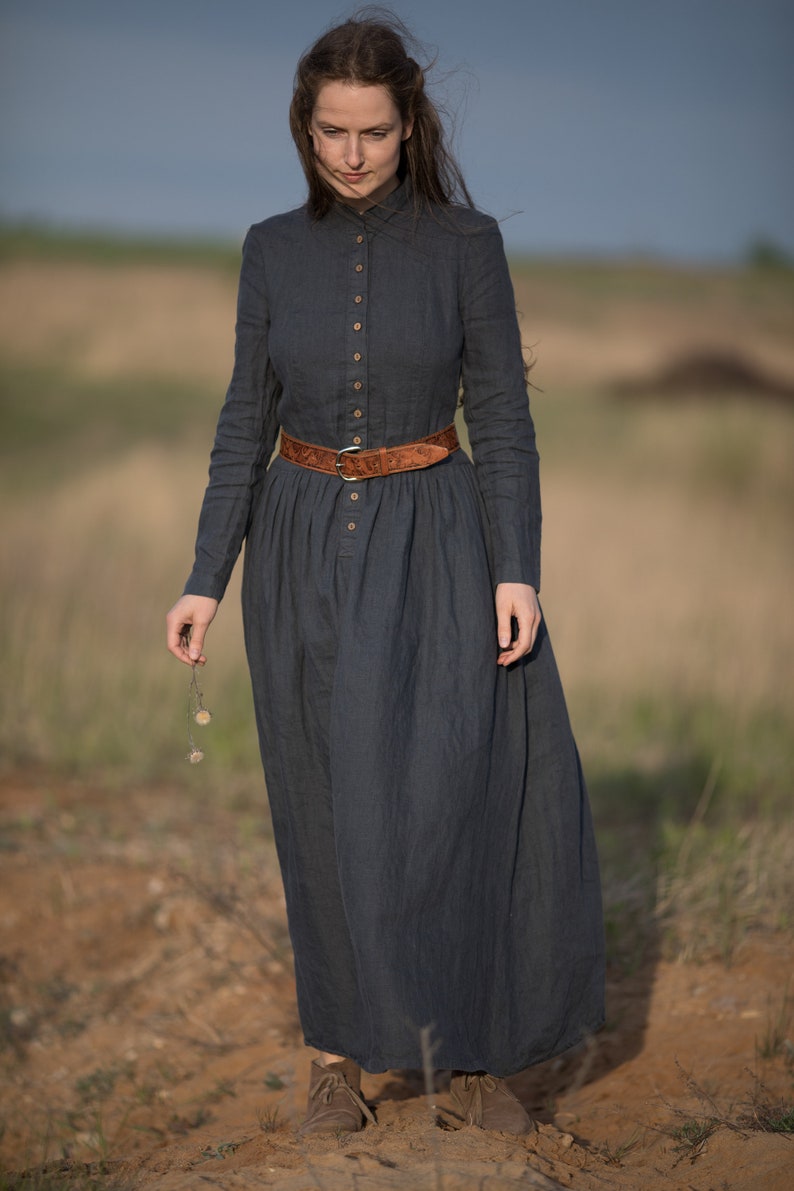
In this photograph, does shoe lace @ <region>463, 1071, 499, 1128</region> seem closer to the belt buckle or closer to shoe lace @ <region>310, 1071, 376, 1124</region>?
shoe lace @ <region>310, 1071, 376, 1124</region>

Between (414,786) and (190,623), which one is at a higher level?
(190,623)

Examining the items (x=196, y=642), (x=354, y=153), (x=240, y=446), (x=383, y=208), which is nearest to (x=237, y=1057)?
(x=196, y=642)

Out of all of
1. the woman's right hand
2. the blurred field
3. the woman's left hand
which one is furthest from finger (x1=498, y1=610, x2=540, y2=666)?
the blurred field

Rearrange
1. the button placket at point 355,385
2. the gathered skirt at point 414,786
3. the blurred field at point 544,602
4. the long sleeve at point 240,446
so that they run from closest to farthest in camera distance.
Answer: the gathered skirt at point 414,786 < the button placket at point 355,385 < the long sleeve at point 240,446 < the blurred field at point 544,602

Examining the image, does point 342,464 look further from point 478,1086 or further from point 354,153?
point 478,1086

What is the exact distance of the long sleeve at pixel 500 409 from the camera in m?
2.35

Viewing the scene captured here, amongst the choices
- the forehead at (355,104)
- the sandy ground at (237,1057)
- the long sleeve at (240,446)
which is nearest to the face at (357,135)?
the forehead at (355,104)

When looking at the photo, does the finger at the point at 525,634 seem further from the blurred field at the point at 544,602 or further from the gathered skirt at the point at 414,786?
the blurred field at the point at 544,602

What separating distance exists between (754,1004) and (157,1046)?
167 centimetres

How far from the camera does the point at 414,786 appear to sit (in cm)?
223

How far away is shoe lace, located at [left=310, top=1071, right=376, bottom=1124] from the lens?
2447mm

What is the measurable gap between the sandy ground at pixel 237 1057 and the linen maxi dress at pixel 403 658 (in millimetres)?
244

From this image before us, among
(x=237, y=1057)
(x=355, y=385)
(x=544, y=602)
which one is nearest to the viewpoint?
(x=355, y=385)

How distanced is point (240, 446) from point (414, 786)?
78cm
